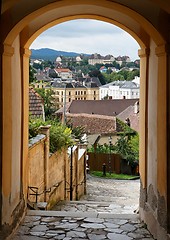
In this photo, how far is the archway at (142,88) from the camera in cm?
640

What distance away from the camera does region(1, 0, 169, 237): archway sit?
6402 mm

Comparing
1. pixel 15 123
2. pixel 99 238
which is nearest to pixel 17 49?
Answer: pixel 15 123

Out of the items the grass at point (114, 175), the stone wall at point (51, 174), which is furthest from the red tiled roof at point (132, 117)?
the stone wall at point (51, 174)

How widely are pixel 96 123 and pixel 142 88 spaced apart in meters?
35.1

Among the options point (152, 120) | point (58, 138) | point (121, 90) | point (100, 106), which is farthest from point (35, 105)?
point (121, 90)

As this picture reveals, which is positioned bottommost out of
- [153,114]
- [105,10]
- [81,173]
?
[81,173]

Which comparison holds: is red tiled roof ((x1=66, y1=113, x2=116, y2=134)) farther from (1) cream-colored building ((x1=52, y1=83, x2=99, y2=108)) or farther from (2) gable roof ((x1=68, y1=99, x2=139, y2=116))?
(1) cream-colored building ((x1=52, y1=83, x2=99, y2=108))

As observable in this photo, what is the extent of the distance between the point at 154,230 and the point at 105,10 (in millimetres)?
3830

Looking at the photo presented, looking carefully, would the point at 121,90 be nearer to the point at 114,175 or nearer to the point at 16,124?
the point at 114,175

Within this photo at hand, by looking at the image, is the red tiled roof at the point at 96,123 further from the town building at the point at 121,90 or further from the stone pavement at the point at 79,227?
the town building at the point at 121,90

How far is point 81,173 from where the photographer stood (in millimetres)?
17703

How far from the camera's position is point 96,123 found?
4334 cm

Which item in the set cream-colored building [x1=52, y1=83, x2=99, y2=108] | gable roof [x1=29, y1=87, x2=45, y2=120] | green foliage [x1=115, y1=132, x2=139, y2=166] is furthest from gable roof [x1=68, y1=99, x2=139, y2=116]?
gable roof [x1=29, y1=87, x2=45, y2=120]

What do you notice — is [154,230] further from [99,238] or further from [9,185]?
[9,185]
